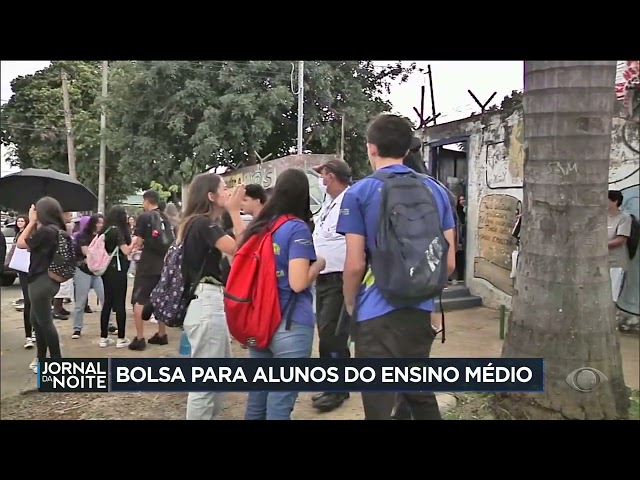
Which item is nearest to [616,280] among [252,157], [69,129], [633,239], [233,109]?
[633,239]

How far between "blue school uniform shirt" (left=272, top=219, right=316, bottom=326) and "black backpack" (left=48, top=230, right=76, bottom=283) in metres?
1.31

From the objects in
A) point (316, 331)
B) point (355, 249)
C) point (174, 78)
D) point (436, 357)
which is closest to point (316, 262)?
point (355, 249)

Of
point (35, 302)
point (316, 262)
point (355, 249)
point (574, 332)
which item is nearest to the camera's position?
point (355, 249)

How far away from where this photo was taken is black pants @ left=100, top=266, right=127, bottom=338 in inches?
113

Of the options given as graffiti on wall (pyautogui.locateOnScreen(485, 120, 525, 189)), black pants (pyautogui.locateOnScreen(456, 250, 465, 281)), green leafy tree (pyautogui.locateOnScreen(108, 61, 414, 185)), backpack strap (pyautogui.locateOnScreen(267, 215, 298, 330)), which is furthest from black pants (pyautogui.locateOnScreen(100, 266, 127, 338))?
graffiti on wall (pyautogui.locateOnScreen(485, 120, 525, 189))

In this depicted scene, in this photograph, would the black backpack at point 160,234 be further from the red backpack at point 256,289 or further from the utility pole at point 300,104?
the utility pole at point 300,104

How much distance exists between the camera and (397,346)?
2562 mm

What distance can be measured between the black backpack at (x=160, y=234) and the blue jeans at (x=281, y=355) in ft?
2.47

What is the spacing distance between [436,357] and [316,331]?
59cm

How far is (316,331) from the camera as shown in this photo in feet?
9.29

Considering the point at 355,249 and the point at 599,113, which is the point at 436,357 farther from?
the point at 599,113

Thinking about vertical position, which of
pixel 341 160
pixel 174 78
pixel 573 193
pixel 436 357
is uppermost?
pixel 174 78

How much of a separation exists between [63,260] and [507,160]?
2.49 m
